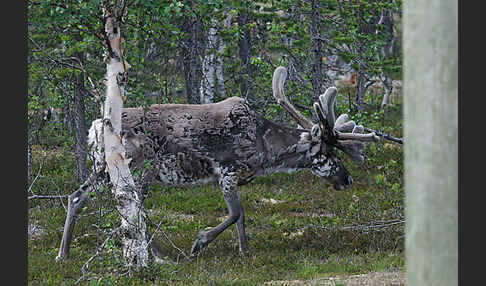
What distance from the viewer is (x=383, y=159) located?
591 inches

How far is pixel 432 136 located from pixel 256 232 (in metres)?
7.54

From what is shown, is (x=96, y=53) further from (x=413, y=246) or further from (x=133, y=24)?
(x=413, y=246)

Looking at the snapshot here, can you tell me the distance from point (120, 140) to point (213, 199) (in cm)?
499

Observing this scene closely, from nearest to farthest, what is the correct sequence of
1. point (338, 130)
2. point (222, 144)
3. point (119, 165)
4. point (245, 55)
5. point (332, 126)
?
point (119, 165), point (222, 144), point (332, 126), point (338, 130), point (245, 55)

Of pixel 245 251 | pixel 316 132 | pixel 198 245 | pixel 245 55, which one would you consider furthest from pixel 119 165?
pixel 245 55

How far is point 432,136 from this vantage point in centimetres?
330

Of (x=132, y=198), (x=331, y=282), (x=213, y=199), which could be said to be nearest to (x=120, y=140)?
(x=132, y=198)

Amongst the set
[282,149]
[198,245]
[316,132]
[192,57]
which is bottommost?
[198,245]

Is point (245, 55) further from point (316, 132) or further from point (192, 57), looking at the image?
point (316, 132)

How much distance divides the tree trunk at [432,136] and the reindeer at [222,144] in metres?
5.85

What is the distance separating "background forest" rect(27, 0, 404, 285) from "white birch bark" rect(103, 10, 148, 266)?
6.8 inches

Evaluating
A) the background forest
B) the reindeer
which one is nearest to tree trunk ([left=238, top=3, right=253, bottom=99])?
the background forest

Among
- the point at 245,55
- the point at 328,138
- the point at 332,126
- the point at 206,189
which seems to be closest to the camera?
the point at 332,126

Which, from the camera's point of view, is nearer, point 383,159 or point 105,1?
point 105,1
